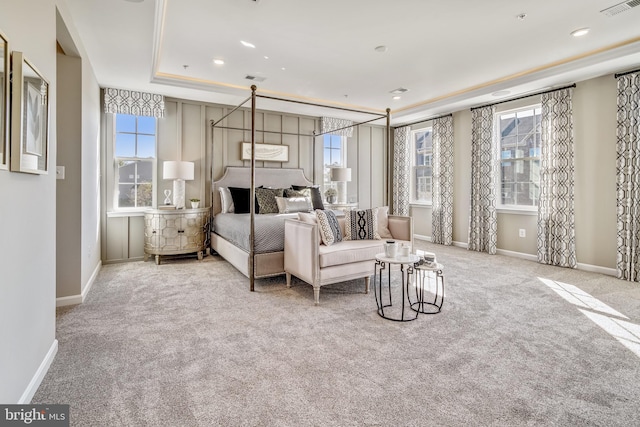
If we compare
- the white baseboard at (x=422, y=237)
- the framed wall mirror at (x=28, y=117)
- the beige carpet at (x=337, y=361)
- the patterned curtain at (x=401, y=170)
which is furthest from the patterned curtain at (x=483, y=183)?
the framed wall mirror at (x=28, y=117)

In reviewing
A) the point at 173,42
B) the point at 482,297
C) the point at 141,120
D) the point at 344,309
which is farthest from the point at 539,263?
the point at 141,120

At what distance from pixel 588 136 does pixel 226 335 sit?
521 centimetres

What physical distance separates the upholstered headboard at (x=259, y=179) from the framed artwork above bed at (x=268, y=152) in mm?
211

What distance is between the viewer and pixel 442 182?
6.53m

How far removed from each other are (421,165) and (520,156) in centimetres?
217

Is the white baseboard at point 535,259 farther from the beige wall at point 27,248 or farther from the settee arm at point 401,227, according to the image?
the beige wall at point 27,248

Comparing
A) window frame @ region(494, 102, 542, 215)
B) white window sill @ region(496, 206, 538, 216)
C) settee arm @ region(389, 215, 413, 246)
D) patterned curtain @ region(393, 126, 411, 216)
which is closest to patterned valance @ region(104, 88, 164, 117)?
settee arm @ region(389, 215, 413, 246)

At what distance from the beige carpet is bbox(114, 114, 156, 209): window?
206 cm

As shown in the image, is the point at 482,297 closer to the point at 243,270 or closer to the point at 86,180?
the point at 243,270

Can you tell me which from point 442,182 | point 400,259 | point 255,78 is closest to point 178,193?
point 255,78

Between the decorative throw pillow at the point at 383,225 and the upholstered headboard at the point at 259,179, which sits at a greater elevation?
the upholstered headboard at the point at 259,179

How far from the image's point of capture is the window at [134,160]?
16.4 ft

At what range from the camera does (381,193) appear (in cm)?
788

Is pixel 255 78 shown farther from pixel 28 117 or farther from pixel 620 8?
pixel 620 8
